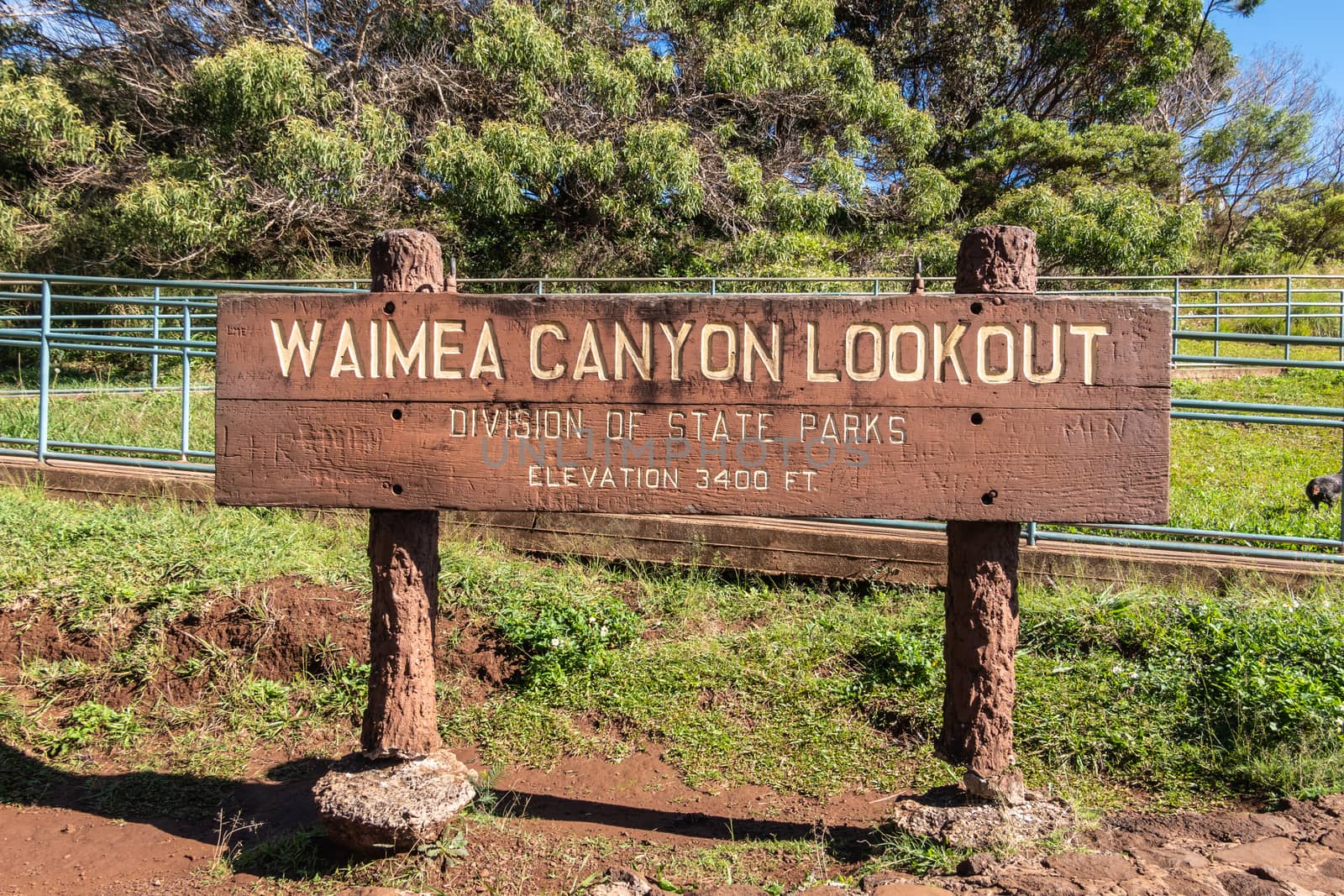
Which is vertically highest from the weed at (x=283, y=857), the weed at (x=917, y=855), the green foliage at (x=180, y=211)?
the green foliage at (x=180, y=211)

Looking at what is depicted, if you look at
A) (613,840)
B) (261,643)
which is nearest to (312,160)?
(261,643)

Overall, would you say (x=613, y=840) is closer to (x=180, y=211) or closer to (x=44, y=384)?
(x=44, y=384)

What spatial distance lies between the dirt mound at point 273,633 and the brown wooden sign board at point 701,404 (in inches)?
56.1

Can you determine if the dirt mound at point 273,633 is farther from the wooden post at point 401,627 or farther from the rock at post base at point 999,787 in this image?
A: the rock at post base at point 999,787

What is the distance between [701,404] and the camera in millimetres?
2711

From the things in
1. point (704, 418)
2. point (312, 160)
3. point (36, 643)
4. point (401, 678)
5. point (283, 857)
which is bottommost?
point (283, 857)

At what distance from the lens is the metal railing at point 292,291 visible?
4.48 m

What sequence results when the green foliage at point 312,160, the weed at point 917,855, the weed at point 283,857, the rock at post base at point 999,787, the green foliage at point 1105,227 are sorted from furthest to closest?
the green foliage at point 1105,227, the green foliage at point 312,160, the weed at point 283,857, the rock at post base at point 999,787, the weed at point 917,855

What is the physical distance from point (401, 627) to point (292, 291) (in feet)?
4.86

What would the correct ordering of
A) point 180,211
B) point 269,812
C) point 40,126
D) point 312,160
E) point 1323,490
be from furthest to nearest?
1. point 40,126
2. point 180,211
3. point 312,160
4. point 1323,490
5. point 269,812

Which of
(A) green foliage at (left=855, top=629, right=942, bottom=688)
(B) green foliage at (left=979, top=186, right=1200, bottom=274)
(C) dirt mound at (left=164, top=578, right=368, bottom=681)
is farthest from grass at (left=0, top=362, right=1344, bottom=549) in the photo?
(B) green foliage at (left=979, top=186, right=1200, bottom=274)

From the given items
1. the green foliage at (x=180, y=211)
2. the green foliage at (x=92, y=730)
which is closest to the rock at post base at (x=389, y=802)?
the green foliage at (x=92, y=730)

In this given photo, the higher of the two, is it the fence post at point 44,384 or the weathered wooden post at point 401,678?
the fence post at point 44,384

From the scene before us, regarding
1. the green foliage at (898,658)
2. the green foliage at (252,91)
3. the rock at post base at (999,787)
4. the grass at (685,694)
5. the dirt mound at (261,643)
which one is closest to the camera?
the rock at post base at (999,787)
